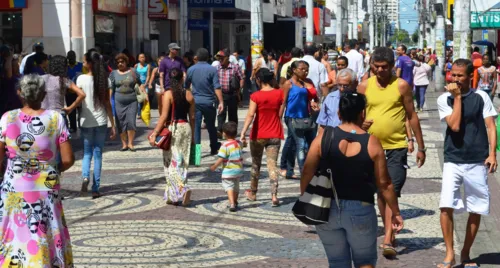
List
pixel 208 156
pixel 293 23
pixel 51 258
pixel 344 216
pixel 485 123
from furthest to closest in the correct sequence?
pixel 293 23, pixel 208 156, pixel 485 123, pixel 51 258, pixel 344 216

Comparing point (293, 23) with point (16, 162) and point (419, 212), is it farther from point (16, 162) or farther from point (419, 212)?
point (16, 162)

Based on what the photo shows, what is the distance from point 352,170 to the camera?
5957 millimetres

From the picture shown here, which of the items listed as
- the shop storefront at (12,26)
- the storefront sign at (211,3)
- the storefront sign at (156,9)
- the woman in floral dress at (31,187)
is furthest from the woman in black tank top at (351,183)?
the storefront sign at (211,3)

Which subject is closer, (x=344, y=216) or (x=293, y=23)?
(x=344, y=216)

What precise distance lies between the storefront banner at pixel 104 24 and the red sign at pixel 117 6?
1.18 feet

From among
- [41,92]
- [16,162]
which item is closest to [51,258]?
[16,162]

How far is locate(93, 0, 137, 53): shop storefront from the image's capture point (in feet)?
97.3

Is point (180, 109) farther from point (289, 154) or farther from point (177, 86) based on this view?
point (289, 154)

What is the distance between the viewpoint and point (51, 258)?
21.7ft

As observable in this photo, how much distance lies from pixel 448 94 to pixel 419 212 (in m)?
2.89

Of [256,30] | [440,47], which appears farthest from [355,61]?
[440,47]

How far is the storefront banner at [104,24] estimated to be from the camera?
2983 cm

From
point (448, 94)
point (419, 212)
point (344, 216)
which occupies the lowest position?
point (419, 212)

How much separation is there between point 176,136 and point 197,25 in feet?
91.2
